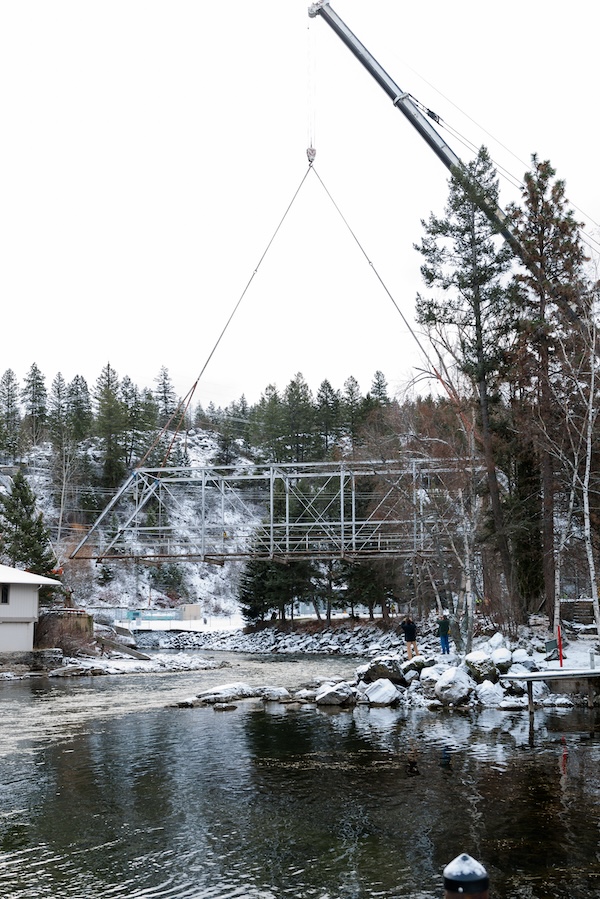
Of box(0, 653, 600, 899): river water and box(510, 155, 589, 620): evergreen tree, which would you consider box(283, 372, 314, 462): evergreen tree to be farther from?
box(0, 653, 600, 899): river water

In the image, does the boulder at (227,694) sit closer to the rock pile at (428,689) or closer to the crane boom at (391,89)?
the rock pile at (428,689)

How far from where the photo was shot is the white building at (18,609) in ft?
127

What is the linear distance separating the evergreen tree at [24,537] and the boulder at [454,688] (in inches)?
1216

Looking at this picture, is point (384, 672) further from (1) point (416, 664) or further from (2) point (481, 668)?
Answer: (2) point (481, 668)

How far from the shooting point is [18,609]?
3925 centimetres

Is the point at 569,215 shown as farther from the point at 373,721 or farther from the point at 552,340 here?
the point at 373,721

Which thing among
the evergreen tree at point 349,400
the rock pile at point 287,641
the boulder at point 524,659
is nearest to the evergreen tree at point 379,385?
the evergreen tree at point 349,400

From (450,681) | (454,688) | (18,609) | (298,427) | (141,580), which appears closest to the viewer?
(454,688)

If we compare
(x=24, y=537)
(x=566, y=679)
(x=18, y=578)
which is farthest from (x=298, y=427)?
(x=566, y=679)

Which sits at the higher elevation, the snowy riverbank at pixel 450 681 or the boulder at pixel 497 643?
the boulder at pixel 497 643

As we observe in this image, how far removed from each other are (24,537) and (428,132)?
31.0m

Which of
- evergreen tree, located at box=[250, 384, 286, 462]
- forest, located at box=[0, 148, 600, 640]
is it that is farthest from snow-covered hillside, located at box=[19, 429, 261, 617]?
forest, located at box=[0, 148, 600, 640]

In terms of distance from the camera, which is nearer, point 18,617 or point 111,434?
point 18,617

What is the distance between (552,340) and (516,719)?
48.0ft
